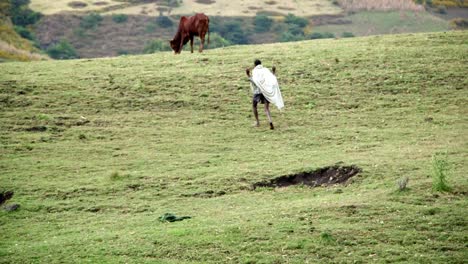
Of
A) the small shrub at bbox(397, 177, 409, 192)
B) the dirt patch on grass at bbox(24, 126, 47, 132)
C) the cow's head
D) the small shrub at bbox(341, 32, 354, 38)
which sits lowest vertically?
the small shrub at bbox(341, 32, 354, 38)

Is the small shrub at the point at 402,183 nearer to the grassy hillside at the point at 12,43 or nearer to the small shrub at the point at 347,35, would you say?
the grassy hillside at the point at 12,43

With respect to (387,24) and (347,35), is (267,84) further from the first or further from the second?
(387,24)

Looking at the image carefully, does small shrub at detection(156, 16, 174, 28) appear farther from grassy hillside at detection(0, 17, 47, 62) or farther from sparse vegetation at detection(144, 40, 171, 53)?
sparse vegetation at detection(144, 40, 171, 53)

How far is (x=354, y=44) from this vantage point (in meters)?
30.3

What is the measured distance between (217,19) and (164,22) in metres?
5.83

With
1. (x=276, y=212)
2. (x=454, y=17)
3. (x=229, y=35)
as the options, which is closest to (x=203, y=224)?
(x=276, y=212)

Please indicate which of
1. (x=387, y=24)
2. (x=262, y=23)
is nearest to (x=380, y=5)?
(x=387, y=24)

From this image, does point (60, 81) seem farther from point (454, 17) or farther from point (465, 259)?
point (454, 17)

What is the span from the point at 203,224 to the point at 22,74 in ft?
45.7

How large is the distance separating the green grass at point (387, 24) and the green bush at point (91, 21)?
19559 mm

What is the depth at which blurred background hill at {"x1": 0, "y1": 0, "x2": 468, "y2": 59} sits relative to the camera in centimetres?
7781

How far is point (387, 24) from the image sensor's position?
7888 centimetres

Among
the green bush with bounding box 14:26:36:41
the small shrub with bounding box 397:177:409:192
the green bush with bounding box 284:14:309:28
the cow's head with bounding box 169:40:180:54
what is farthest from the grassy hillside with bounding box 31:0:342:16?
the small shrub with bounding box 397:177:409:192

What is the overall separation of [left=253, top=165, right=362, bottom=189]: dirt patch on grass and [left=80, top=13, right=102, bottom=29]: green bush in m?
66.2
